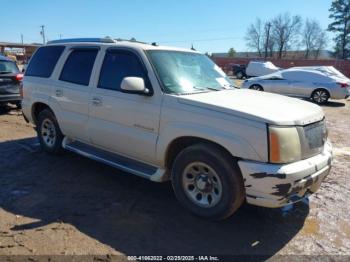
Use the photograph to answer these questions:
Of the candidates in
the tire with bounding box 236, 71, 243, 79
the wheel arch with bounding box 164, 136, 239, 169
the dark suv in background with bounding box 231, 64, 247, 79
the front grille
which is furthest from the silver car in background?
the tire with bounding box 236, 71, 243, 79

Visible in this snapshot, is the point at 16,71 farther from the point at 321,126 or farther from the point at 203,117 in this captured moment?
the point at 321,126

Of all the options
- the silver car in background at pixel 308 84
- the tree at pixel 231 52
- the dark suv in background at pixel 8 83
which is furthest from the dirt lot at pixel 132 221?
the tree at pixel 231 52

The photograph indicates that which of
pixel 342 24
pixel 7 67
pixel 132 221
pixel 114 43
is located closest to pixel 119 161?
pixel 132 221

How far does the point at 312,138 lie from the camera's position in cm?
388

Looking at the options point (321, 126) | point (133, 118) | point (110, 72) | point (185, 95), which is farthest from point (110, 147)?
point (321, 126)

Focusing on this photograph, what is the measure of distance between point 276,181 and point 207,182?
2.72 ft

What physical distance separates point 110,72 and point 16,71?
7.12 meters

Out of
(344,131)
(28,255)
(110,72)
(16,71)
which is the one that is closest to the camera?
(28,255)

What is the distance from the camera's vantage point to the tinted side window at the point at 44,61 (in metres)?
6.08

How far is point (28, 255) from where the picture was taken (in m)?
3.37

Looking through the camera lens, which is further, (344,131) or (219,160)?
(344,131)

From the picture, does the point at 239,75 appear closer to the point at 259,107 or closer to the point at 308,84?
the point at 308,84

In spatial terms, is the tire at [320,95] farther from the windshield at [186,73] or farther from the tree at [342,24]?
the tree at [342,24]

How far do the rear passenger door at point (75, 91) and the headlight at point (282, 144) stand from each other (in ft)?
9.27
